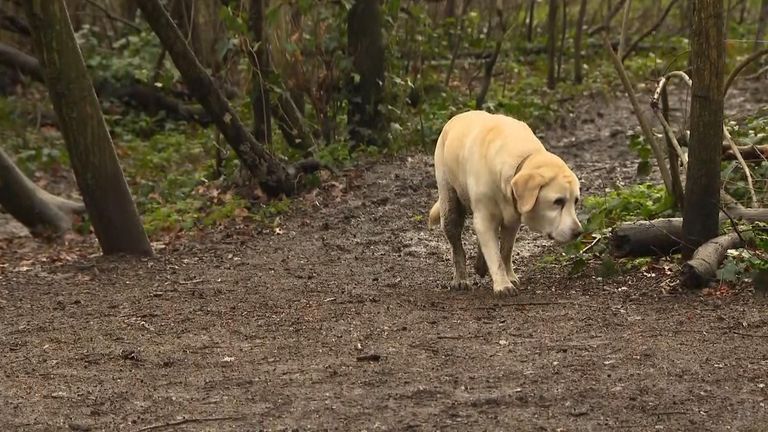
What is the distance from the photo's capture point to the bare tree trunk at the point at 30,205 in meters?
11.6

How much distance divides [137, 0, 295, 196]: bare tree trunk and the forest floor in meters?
1.39

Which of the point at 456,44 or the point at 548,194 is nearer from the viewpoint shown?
the point at 548,194

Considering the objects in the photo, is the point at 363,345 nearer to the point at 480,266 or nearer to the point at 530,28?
the point at 480,266

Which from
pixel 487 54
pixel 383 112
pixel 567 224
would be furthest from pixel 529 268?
pixel 487 54

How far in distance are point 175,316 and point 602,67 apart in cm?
1493

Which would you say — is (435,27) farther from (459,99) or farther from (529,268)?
(529,268)

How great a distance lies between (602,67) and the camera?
21281 mm

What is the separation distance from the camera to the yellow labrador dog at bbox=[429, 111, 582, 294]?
7.12 meters

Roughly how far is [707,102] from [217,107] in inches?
206

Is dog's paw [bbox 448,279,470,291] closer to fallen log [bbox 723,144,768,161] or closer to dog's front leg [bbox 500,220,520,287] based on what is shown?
dog's front leg [bbox 500,220,520,287]

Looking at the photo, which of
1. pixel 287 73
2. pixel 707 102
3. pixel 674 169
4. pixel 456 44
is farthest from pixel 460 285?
pixel 456 44

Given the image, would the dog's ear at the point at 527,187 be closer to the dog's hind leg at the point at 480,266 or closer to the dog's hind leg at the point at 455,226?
the dog's hind leg at the point at 455,226

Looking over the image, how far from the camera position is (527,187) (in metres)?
7.06

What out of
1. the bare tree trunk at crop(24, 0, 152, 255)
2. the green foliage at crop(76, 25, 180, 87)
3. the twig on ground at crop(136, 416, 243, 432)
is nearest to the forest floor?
the twig on ground at crop(136, 416, 243, 432)
